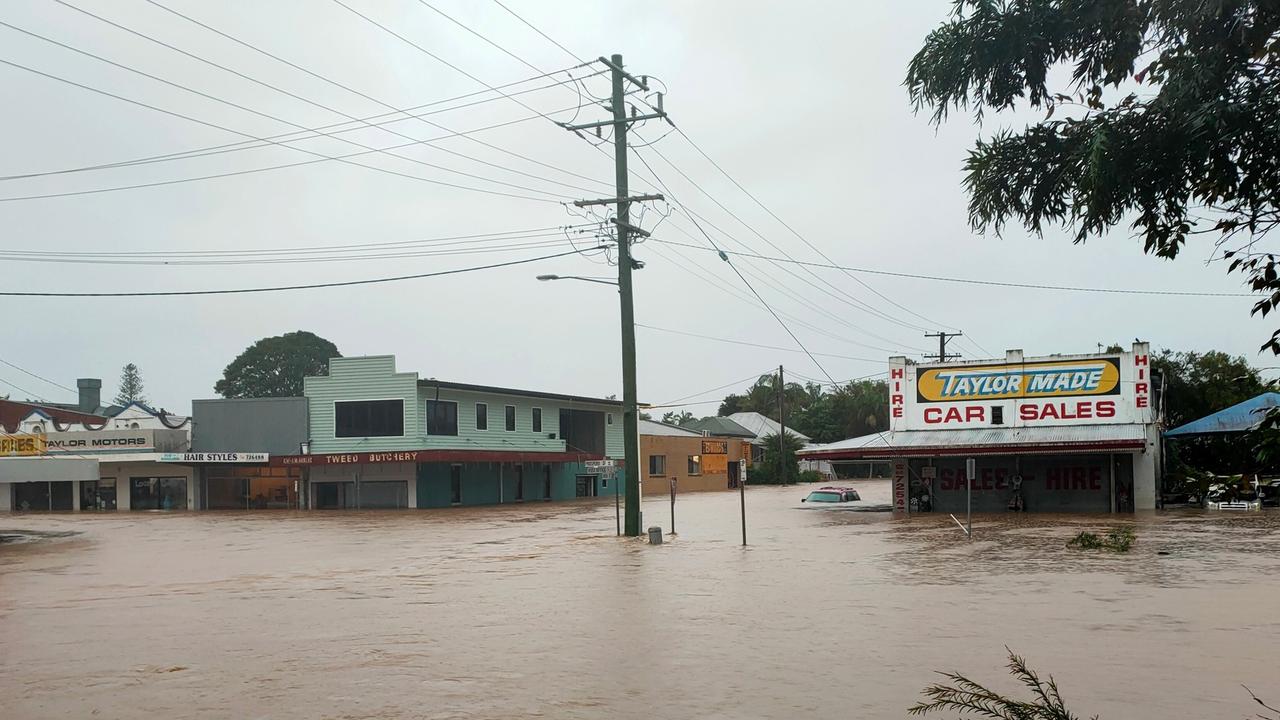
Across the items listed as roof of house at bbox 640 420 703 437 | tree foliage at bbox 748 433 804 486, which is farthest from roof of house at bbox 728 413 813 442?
roof of house at bbox 640 420 703 437

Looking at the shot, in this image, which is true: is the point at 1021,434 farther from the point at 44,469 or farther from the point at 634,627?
the point at 44,469

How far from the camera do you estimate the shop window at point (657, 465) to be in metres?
74.0

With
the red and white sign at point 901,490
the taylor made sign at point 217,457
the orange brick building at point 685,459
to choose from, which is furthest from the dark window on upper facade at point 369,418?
the red and white sign at point 901,490

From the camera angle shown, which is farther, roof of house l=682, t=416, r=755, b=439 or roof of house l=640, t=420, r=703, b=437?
roof of house l=682, t=416, r=755, b=439

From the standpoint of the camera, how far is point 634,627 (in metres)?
15.1

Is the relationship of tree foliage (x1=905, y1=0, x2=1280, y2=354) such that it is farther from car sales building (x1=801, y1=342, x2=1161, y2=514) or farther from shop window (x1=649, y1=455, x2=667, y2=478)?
shop window (x1=649, y1=455, x2=667, y2=478)

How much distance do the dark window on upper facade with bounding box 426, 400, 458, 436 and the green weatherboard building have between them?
0.05 m

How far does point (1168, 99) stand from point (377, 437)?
167 feet

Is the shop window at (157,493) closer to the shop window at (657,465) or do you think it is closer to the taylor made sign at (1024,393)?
the shop window at (657,465)

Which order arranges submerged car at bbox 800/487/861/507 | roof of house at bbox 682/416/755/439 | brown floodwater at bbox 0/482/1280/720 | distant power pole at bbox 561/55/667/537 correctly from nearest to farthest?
1. brown floodwater at bbox 0/482/1280/720
2. distant power pole at bbox 561/55/667/537
3. submerged car at bbox 800/487/861/507
4. roof of house at bbox 682/416/755/439

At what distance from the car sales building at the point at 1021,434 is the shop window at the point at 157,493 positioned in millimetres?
33393

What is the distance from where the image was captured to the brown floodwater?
1068 cm

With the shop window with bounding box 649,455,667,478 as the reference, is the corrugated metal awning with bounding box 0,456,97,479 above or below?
above

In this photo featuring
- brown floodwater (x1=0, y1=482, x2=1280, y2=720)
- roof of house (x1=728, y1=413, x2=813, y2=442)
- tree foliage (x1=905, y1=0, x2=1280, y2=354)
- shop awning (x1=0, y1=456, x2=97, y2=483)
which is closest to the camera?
tree foliage (x1=905, y1=0, x2=1280, y2=354)
